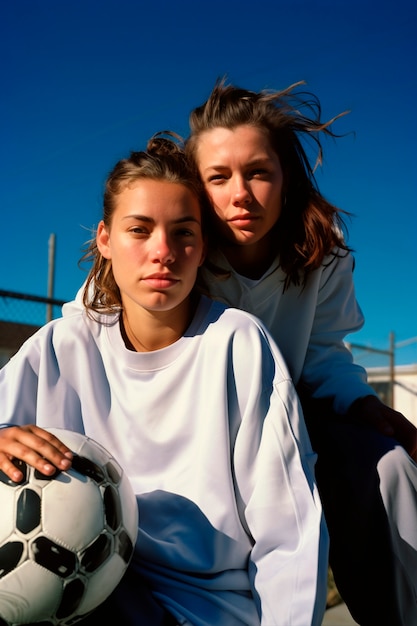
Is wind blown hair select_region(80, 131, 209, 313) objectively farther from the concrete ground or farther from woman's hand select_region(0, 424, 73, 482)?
the concrete ground

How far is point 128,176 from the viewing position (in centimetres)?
232

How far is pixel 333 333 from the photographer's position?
279 centimetres

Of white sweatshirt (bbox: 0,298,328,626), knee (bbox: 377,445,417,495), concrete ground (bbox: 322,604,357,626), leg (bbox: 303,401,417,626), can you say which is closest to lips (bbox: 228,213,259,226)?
white sweatshirt (bbox: 0,298,328,626)

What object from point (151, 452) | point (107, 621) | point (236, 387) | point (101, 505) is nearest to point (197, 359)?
point (236, 387)

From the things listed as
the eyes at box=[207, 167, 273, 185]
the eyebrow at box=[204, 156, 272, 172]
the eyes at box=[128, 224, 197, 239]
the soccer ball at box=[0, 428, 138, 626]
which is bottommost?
the soccer ball at box=[0, 428, 138, 626]

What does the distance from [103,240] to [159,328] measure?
0.40 m

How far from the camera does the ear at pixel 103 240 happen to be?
239cm

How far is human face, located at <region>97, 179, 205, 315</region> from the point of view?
2.14 m

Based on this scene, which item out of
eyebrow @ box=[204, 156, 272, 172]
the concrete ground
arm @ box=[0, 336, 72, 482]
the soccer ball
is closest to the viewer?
the soccer ball

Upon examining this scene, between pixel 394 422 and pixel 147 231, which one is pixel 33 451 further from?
pixel 394 422

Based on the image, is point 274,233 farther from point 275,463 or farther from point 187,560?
point 187,560

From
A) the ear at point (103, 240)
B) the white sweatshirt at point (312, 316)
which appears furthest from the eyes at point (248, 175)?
the ear at point (103, 240)

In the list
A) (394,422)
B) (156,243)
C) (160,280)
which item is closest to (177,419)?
(160,280)

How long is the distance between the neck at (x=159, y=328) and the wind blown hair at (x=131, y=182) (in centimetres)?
19
